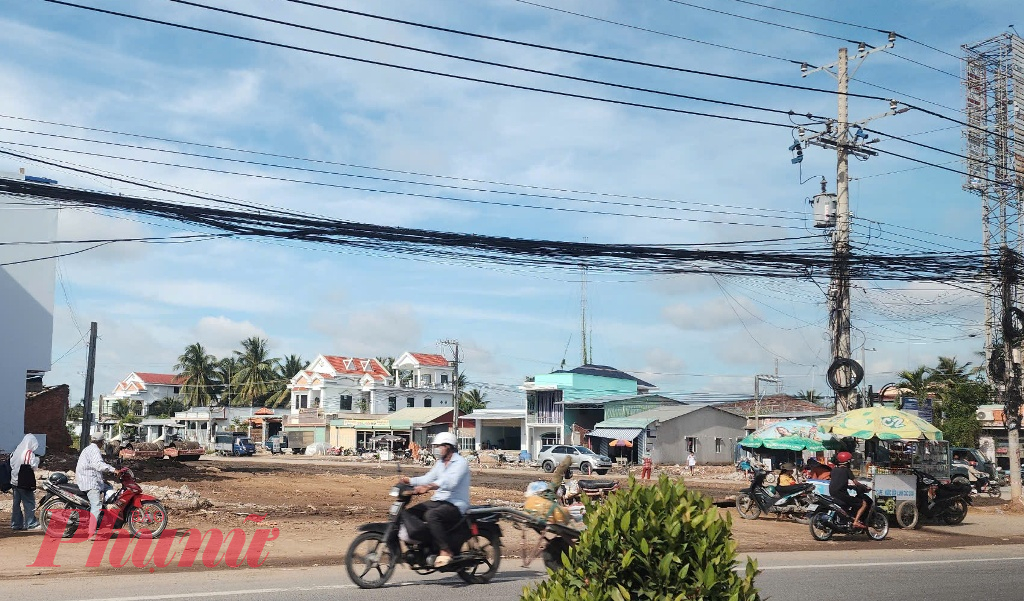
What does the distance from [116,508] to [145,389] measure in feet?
341

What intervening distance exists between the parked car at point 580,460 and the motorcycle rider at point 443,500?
35.8m

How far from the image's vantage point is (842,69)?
24.0 metres

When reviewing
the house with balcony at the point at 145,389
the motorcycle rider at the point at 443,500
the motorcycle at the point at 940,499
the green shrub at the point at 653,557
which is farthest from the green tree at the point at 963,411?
the house with balcony at the point at 145,389

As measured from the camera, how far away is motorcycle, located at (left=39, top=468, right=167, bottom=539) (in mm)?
13438

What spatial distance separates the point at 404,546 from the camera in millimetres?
10008

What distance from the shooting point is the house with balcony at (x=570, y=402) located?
6284 cm

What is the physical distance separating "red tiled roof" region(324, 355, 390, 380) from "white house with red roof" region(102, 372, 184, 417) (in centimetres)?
3210

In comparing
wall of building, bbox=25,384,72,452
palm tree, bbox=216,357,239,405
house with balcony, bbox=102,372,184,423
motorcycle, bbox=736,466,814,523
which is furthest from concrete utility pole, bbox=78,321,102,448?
house with balcony, bbox=102,372,184,423

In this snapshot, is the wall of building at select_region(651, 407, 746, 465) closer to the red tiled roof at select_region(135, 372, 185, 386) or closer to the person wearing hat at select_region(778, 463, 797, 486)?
the person wearing hat at select_region(778, 463, 797, 486)

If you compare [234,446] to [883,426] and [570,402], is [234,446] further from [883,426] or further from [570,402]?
[883,426]

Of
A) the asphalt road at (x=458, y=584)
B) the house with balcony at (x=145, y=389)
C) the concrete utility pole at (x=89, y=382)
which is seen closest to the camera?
the asphalt road at (x=458, y=584)

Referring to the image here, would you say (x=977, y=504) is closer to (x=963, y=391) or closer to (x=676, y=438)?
(x=963, y=391)

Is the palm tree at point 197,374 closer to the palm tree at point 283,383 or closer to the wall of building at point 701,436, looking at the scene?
the palm tree at point 283,383

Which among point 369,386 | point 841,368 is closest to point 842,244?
point 841,368
